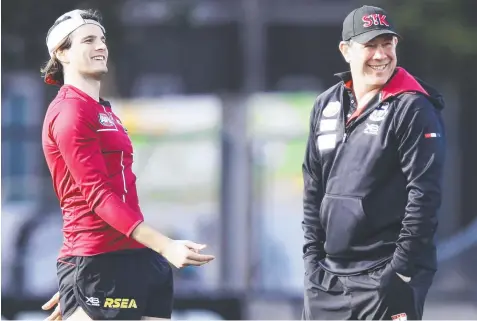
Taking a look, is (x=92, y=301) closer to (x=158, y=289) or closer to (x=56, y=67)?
(x=158, y=289)

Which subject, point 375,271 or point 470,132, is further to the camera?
point 470,132

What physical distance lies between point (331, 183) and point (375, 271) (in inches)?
17.0

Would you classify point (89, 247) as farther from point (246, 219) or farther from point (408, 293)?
point (246, 219)

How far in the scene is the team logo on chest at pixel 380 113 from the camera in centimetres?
480

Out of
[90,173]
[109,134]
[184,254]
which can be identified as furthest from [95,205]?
[184,254]

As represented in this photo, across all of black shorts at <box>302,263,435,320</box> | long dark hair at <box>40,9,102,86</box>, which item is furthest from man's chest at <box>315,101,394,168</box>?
long dark hair at <box>40,9,102,86</box>

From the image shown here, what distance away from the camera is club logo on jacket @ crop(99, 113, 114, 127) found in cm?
473

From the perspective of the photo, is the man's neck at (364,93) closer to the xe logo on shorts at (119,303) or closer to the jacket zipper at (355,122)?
the jacket zipper at (355,122)

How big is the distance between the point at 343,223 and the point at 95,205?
42.3 inches

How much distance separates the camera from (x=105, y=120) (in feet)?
15.6

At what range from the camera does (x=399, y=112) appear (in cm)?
476

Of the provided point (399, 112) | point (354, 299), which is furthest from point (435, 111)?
point (354, 299)

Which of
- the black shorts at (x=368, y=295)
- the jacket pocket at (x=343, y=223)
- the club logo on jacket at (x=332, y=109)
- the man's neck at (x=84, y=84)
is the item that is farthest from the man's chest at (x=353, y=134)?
the man's neck at (x=84, y=84)

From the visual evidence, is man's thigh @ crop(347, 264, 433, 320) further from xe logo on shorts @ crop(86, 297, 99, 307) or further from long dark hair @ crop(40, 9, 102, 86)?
long dark hair @ crop(40, 9, 102, 86)
